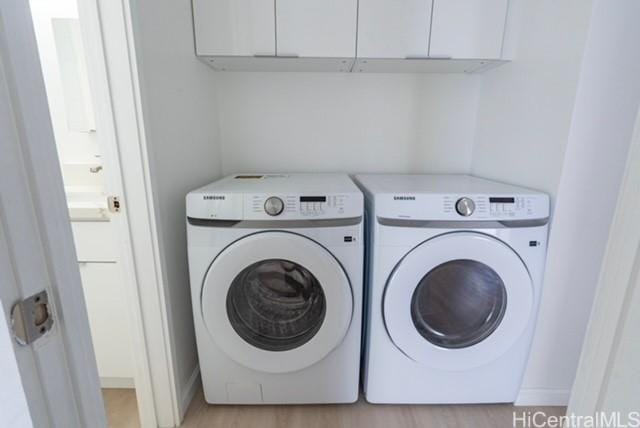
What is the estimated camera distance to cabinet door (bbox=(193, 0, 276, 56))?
134 cm

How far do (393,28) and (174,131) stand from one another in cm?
108

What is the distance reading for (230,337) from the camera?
3.88 ft

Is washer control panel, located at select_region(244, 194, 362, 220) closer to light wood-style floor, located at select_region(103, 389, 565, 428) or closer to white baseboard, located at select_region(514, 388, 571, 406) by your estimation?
light wood-style floor, located at select_region(103, 389, 565, 428)

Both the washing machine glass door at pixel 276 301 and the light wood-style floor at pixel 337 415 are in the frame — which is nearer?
the washing machine glass door at pixel 276 301

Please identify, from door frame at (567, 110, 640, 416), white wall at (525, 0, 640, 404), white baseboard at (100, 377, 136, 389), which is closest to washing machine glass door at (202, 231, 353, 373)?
white baseboard at (100, 377, 136, 389)

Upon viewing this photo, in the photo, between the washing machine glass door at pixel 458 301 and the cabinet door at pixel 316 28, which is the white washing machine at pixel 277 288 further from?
the cabinet door at pixel 316 28

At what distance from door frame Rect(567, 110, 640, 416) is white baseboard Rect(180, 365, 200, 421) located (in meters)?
1.37

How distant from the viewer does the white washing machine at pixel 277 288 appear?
1.11 meters

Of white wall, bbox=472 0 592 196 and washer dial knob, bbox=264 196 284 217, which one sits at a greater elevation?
white wall, bbox=472 0 592 196

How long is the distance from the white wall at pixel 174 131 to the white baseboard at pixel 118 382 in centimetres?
32

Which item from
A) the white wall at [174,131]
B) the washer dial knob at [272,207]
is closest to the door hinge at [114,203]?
the white wall at [174,131]

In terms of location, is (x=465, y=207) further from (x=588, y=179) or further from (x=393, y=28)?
(x=393, y=28)

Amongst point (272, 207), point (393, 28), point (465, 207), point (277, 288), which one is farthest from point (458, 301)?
point (393, 28)

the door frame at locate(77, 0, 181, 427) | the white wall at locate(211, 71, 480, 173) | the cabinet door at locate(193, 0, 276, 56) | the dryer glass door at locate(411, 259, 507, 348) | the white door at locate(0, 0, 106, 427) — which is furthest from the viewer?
the white wall at locate(211, 71, 480, 173)
